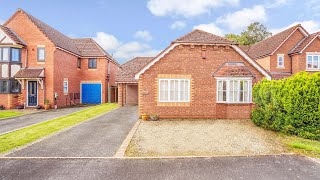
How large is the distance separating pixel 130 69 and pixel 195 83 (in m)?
14.1

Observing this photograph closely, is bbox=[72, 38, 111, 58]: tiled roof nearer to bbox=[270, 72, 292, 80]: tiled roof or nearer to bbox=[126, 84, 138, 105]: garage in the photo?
bbox=[126, 84, 138, 105]: garage

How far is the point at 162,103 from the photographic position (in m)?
16.0

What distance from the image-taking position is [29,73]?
76.6 ft

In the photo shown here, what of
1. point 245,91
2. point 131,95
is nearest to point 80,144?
point 245,91

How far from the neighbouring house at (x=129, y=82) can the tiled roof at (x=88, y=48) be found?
4.58 m

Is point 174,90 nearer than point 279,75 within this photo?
Yes

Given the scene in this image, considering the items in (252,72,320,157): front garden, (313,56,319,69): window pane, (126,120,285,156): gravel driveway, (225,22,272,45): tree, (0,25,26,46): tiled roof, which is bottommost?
(126,120,285,156): gravel driveway

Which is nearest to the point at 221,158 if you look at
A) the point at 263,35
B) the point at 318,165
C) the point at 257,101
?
the point at 318,165

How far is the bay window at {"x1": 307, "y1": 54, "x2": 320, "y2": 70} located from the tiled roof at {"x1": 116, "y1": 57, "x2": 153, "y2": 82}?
19.6 m

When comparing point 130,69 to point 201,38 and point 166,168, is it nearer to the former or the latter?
point 201,38

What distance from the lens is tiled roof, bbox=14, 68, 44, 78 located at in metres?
23.0

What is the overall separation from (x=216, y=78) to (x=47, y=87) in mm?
17941

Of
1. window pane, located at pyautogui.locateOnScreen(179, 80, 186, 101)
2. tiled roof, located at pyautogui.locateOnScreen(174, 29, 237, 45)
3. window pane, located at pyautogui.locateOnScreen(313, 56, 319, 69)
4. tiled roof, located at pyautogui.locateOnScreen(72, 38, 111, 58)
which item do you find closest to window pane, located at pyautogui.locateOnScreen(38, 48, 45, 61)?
tiled roof, located at pyautogui.locateOnScreen(72, 38, 111, 58)

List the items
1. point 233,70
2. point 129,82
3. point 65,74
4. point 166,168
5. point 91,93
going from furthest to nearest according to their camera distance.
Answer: point 91,93, point 65,74, point 129,82, point 233,70, point 166,168
